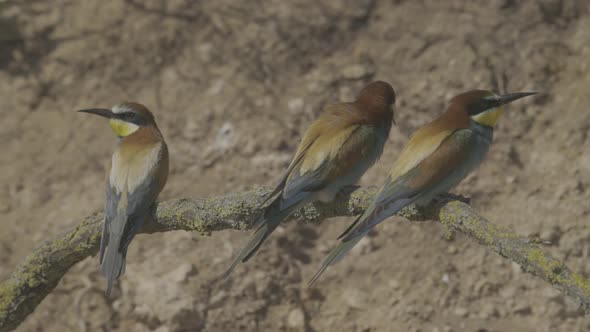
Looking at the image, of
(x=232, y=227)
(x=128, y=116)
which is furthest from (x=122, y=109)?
(x=232, y=227)

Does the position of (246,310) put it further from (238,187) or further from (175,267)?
(238,187)

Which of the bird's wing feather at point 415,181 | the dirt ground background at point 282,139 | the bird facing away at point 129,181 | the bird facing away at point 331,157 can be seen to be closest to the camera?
the bird's wing feather at point 415,181

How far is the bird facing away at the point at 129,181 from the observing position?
232 cm

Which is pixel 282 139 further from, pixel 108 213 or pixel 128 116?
pixel 108 213

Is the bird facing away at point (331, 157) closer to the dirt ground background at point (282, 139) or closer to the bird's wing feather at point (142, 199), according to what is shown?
the bird's wing feather at point (142, 199)

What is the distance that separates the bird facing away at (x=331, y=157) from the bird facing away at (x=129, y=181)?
43 centimetres

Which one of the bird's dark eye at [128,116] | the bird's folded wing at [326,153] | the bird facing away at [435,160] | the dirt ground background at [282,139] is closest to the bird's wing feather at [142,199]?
the bird's dark eye at [128,116]

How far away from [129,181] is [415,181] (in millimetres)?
971

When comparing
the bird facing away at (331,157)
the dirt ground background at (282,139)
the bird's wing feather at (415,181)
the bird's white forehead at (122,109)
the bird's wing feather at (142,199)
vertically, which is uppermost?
the bird's wing feather at (415,181)

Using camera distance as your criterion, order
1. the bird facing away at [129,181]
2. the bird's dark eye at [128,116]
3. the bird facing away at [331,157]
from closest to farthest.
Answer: the bird facing away at [331,157] → the bird facing away at [129,181] → the bird's dark eye at [128,116]

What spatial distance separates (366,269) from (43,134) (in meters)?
1.97

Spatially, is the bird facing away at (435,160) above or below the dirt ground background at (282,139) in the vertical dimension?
above

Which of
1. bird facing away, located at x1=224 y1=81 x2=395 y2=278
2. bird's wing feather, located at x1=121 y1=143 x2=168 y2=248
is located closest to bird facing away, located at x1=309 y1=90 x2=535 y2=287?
bird facing away, located at x1=224 y1=81 x2=395 y2=278

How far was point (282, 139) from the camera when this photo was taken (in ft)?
12.5
